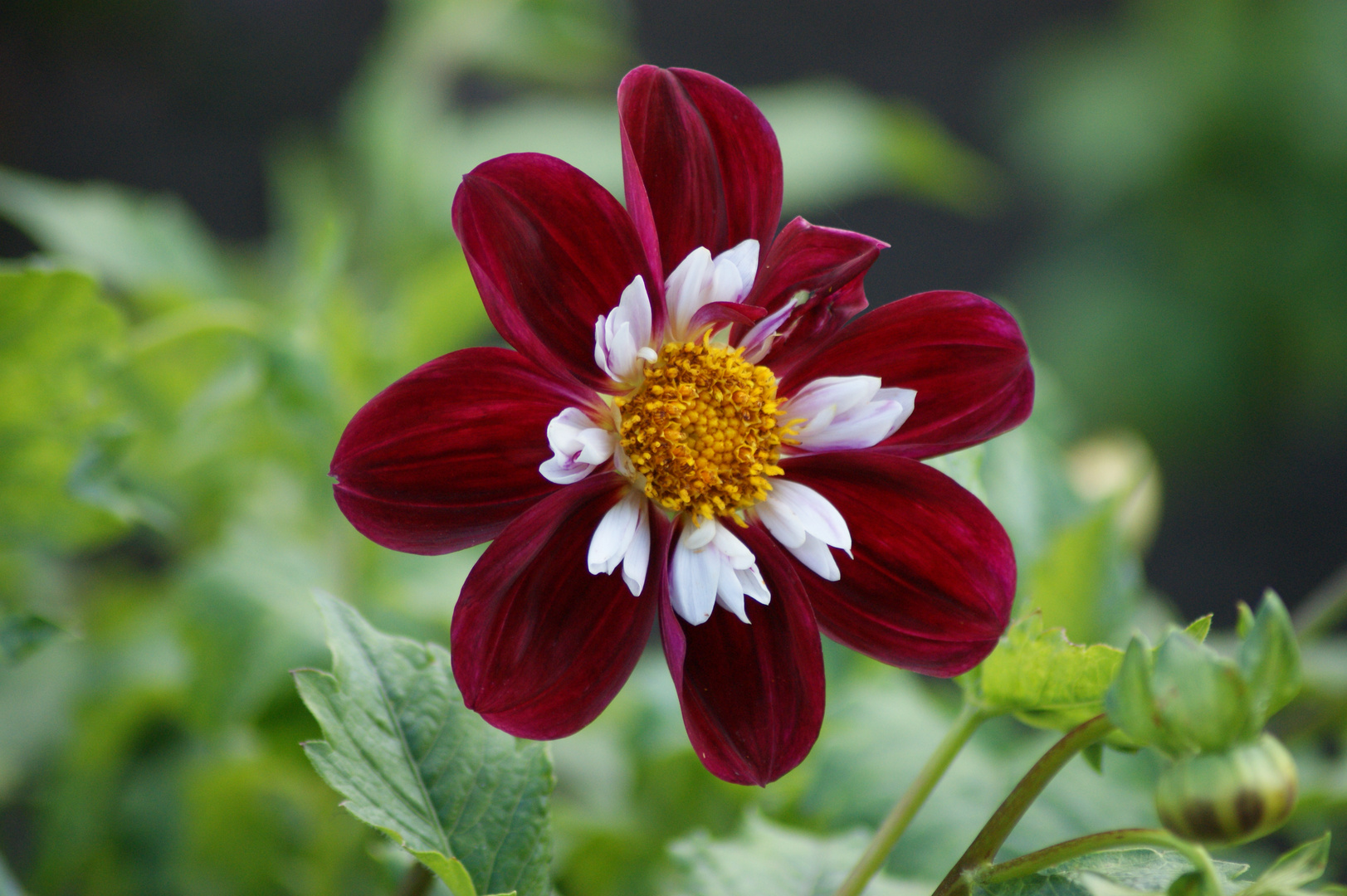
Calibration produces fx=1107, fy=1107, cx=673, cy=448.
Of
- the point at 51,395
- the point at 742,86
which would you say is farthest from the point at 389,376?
the point at 742,86

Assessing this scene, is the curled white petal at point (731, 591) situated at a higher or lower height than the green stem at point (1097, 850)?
higher

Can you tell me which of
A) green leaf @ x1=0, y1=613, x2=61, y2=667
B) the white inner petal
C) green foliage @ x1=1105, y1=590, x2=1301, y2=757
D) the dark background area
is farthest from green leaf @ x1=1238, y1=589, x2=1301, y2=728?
the dark background area

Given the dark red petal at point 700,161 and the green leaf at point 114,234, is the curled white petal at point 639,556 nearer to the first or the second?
the dark red petal at point 700,161

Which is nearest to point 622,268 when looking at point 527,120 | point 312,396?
point 312,396

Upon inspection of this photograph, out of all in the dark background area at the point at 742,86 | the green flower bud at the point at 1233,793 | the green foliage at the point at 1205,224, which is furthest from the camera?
the green foliage at the point at 1205,224

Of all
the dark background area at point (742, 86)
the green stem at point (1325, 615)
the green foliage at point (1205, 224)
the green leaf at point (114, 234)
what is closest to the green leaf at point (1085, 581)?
the green stem at point (1325, 615)

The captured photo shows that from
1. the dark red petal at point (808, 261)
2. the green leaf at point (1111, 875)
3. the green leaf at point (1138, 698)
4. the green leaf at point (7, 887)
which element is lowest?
the green leaf at point (7, 887)

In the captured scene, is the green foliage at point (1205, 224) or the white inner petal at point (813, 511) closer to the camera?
the white inner petal at point (813, 511)
